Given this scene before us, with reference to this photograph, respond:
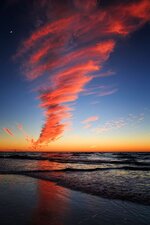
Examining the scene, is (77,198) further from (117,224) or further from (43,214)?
(117,224)

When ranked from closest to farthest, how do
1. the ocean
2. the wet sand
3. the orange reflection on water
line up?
the orange reflection on water → the wet sand → the ocean

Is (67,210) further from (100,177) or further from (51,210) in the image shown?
(100,177)

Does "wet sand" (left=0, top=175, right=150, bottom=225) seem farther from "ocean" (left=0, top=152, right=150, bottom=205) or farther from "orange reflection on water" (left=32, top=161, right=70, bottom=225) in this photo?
"ocean" (left=0, top=152, right=150, bottom=205)

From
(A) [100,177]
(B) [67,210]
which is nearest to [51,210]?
(B) [67,210]

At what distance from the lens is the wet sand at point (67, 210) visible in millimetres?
6863

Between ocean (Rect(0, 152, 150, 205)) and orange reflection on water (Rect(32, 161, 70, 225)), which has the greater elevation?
orange reflection on water (Rect(32, 161, 70, 225))

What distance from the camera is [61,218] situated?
7113 mm

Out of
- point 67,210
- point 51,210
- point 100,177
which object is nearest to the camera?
point 51,210

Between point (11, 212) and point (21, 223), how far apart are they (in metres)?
1.28

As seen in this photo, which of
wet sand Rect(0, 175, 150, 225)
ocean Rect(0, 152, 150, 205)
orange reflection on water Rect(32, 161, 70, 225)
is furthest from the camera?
ocean Rect(0, 152, 150, 205)

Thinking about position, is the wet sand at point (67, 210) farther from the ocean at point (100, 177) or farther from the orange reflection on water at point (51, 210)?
the ocean at point (100, 177)

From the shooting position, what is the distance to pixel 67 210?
813 cm

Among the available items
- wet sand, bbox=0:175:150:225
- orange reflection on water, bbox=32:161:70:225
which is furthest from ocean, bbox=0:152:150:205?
orange reflection on water, bbox=32:161:70:225

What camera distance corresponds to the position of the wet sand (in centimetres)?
686
